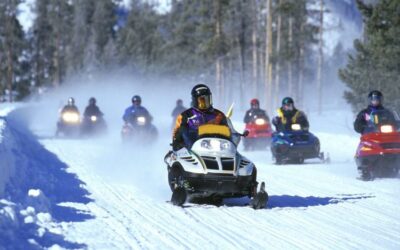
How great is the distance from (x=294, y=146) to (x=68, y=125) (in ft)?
48.7

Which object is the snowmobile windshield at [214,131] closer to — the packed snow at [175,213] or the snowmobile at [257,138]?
the packed snow at [175,213]

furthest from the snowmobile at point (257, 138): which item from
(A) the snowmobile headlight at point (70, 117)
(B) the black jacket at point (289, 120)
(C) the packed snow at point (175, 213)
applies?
(A) the snowmobile headlight at point (70, 117)

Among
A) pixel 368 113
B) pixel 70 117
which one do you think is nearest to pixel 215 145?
pixel 368 113

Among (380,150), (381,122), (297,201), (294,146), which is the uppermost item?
(381,122)

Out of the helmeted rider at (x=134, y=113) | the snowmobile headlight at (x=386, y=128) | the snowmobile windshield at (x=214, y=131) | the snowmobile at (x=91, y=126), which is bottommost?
the snowmobile at (x=91, y=126)

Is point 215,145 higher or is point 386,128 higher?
point 215,145

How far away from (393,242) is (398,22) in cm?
2733

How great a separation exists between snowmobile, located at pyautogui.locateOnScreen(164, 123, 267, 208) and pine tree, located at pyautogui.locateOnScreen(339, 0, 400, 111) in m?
24.0

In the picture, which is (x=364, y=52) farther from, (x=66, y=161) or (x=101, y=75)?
(x=101, y=75)

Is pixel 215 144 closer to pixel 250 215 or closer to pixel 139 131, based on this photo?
pixel 250 215

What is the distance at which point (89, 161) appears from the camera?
19.5 metres

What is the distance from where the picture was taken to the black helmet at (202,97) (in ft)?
39.4

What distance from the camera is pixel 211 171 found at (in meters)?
11.0

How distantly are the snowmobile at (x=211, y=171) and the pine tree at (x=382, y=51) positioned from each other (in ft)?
78.8
